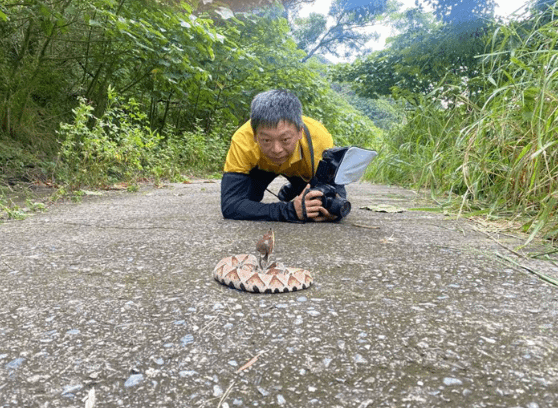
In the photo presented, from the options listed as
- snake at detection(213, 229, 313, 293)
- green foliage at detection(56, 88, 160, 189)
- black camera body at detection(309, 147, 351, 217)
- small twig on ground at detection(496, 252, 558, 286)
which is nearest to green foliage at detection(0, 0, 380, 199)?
green foliage at detection(56, 88, 160, 189)

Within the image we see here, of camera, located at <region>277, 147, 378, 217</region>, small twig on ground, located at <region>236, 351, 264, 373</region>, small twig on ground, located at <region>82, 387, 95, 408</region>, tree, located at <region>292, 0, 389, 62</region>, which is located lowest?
small twig on ground, located at <region>82, 387, 95, 408</region>

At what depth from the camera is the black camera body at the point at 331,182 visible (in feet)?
9.80

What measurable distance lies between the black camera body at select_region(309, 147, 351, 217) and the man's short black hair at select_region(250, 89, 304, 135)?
309mm

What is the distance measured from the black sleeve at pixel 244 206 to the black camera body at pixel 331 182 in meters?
0.25

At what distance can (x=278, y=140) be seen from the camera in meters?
2.89

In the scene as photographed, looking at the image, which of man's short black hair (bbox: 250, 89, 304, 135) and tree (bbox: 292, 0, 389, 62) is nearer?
man's short black hair (bbox: 250, 89, 304, 135)

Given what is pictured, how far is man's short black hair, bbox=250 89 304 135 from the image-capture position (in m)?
2.80

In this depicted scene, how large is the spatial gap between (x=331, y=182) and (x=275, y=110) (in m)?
0.71

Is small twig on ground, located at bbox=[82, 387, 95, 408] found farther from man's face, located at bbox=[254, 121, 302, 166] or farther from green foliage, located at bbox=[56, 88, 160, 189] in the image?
green foliage, located at bbox=[56, 88, 160, 189]

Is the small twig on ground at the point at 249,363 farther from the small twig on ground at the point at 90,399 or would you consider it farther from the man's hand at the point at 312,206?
the man's hand at the point at 312,206

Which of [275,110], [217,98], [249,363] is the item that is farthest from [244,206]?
[217,98]

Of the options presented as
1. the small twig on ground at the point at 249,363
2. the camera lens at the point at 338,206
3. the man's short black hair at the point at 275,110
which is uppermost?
the man's short black hair at the point at 275,110

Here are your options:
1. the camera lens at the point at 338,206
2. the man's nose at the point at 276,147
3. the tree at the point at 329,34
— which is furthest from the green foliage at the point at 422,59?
the tree at the point at 329,34

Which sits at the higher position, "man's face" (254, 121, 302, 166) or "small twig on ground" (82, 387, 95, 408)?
"man's face" (254, 121, 302, 166)
